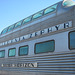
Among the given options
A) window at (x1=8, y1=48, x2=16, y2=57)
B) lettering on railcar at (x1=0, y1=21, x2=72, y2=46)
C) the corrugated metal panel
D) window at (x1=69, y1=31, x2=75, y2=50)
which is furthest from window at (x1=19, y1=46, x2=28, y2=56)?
window at (x1=69, y1=31, x2=75, y2=50)

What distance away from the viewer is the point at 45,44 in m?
7.05

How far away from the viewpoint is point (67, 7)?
646 centimetres

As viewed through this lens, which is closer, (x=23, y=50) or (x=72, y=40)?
(x=72, y=40)

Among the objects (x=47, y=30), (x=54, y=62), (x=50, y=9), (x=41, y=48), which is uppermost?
(x=50, y=9)

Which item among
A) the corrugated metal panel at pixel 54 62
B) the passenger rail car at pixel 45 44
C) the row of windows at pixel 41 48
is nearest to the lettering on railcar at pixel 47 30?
the passenger rail car at pixel 45 44

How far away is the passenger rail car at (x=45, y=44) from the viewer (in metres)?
5.98

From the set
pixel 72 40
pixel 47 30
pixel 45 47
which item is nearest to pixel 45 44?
pixel 45 47

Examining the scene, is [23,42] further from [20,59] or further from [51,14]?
[51,14]

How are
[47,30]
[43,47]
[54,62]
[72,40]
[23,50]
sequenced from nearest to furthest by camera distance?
1. [72,40]
2. [54,62]
3. [47,30]
4. [43,47]
5. [23,50]

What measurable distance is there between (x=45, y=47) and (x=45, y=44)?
13 cm

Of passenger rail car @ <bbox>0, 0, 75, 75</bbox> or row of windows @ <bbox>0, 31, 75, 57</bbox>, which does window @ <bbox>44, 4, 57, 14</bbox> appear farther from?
row of windows @ <bbox>0, 31, 75, 57</bbox>

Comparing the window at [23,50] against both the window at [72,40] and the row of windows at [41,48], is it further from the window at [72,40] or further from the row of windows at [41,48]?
the window at [72,40]

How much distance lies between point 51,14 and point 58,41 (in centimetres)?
141

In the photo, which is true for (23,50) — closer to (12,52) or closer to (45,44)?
(12,52)
